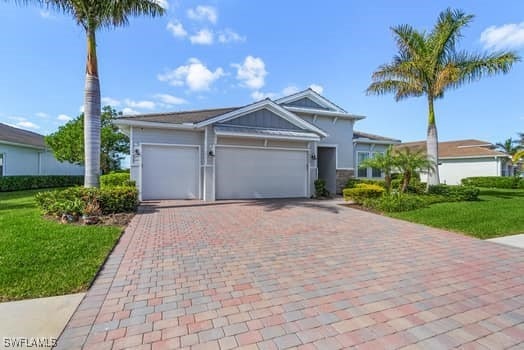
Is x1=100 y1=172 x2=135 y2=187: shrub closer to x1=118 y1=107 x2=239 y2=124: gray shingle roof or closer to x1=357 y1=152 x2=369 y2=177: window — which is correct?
x1=118 y1=107 x2=239 y2=124: gray shingle roof

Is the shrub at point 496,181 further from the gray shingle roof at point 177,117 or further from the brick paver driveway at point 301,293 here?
the gray shingle roof at point 177,117

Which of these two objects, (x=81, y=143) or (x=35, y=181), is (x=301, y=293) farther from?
(x=35, y=181)

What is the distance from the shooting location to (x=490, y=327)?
2.78 m

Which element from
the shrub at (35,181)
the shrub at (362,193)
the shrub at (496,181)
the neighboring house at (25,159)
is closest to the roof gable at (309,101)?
the shrub at (362,193)

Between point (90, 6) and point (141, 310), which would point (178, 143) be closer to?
point (90, 6)

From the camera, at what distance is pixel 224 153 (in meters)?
12.9

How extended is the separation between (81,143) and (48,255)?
54.2ft

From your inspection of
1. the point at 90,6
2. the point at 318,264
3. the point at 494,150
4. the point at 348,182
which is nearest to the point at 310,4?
the point at 90,6

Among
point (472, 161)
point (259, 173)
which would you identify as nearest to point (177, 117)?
point (259, 173)

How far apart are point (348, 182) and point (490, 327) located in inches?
563

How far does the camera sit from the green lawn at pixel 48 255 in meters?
3.53

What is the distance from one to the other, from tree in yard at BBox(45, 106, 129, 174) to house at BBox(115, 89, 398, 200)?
6.70 meters

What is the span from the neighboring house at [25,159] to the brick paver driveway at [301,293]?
17.3m

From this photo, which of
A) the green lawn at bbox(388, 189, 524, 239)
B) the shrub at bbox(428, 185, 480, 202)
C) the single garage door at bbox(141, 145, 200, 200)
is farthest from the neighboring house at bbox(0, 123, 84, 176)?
the shrub at bbox(428, 185, 480, 202)
